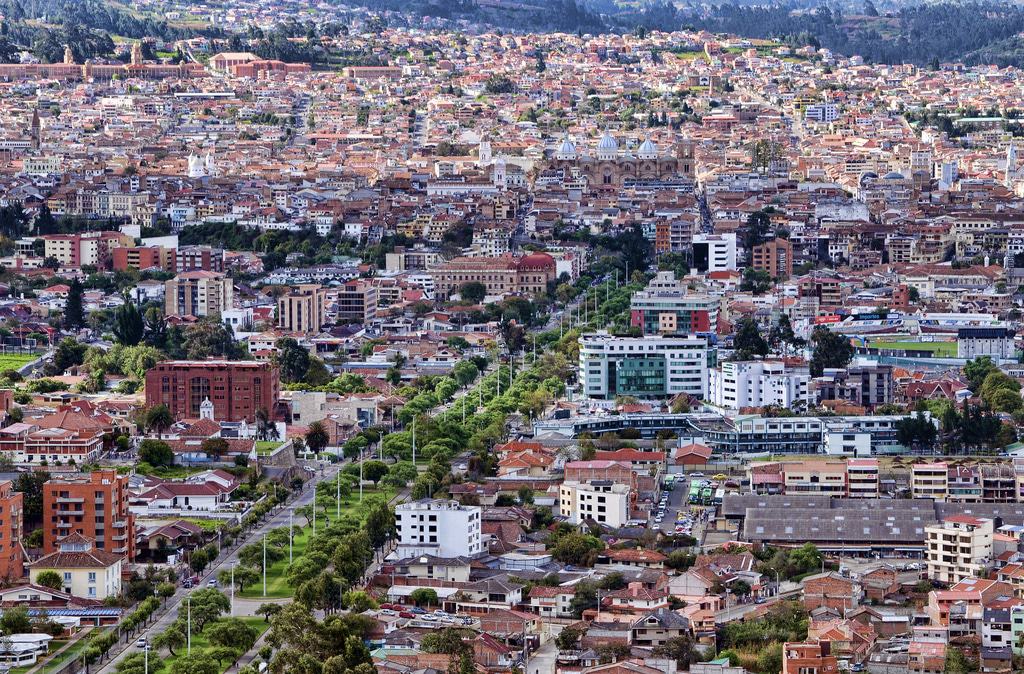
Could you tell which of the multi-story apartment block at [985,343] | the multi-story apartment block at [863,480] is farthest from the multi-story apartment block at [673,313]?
the multi-story apartment block at [863,480]

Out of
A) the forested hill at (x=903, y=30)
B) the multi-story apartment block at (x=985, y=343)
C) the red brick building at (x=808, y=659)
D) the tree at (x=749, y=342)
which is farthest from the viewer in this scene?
the forested hill at (x=903, y=30)

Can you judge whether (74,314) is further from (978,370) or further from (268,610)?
(268,610)

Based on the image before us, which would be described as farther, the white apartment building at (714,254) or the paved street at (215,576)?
the white apartment building at (714,254)

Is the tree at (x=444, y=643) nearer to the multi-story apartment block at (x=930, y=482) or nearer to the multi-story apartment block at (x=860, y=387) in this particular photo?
the multi-story apartment block at (x=930, y=482)

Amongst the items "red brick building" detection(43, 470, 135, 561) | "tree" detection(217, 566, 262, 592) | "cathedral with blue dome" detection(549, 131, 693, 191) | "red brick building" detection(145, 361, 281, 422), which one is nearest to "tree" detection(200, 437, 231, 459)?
"red brick building" detection(145, 361, 281, 422)

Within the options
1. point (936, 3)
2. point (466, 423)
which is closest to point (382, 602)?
point (466, 423)

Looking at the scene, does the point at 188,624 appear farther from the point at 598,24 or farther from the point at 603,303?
the point at 598,24

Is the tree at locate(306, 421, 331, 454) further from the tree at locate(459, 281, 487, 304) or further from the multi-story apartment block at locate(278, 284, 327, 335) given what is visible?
the tree at locate(459, 281, 487, 304)
